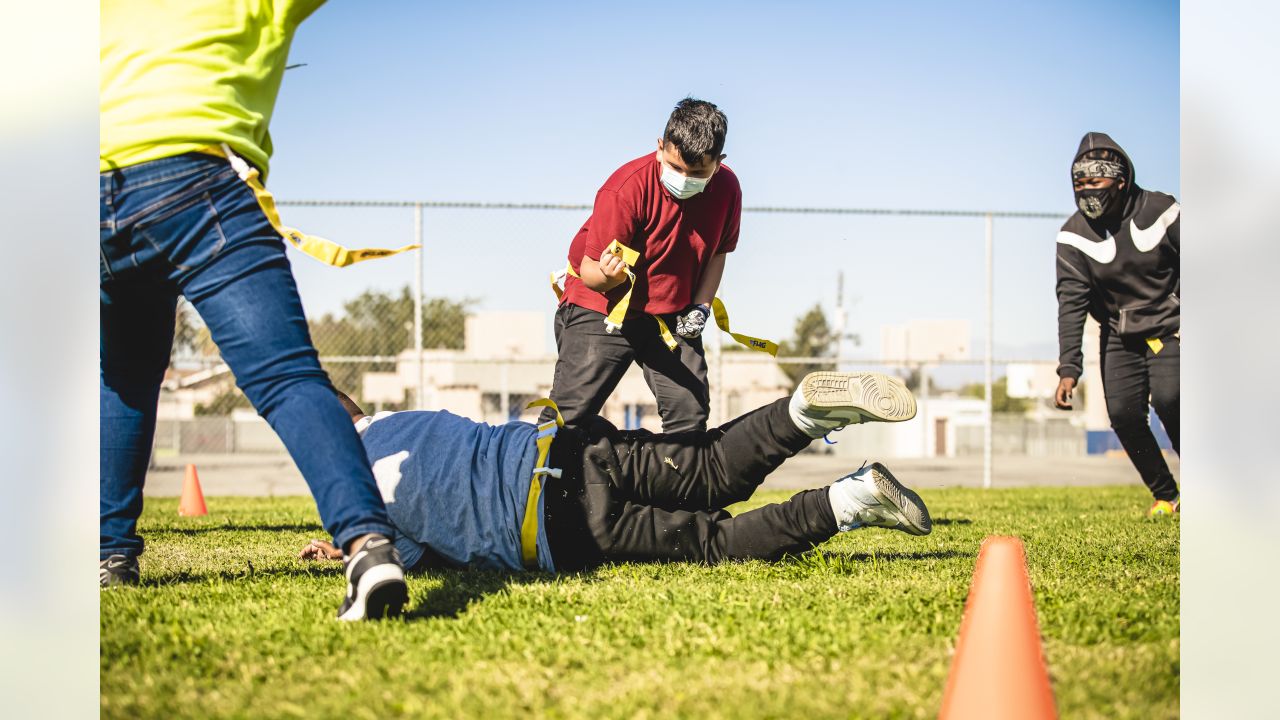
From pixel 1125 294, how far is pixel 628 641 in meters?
4.33

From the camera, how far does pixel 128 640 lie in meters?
2.30

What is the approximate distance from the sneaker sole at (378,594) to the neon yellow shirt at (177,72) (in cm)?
106

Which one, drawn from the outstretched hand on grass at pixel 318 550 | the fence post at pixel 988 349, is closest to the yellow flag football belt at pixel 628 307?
the outstretched hand on grass at pixel 318 550

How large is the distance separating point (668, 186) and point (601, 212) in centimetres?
29

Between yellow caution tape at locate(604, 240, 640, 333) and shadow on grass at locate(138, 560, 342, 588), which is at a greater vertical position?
yellow caution tape at locate(604, 240, 640, 333)

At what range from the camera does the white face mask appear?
160 inches

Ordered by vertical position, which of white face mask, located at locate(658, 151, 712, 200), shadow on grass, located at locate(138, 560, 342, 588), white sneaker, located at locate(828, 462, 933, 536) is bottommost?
shadow on grass, located at locate(138, 560, 342, 588)

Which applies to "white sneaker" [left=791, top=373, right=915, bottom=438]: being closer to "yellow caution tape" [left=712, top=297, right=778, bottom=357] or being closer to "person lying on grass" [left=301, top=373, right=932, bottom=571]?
"person lying on grass" [left=301, top=373, right=932, bottom=571]

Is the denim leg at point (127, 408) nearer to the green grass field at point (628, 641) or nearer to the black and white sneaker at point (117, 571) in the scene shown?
the black and white sneaker at point (117, 571)

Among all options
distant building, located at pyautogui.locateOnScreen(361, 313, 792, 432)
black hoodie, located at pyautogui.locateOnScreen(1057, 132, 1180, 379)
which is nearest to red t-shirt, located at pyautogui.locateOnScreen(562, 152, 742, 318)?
black hoodie, located at pyautogui.locateOnScreen(1057, 132, 1180, 379)

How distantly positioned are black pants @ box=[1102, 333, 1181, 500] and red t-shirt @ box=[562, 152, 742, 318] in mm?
2722

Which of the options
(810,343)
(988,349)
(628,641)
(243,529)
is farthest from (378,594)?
(810,343)

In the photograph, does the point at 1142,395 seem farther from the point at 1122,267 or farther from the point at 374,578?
the point at 374,578
